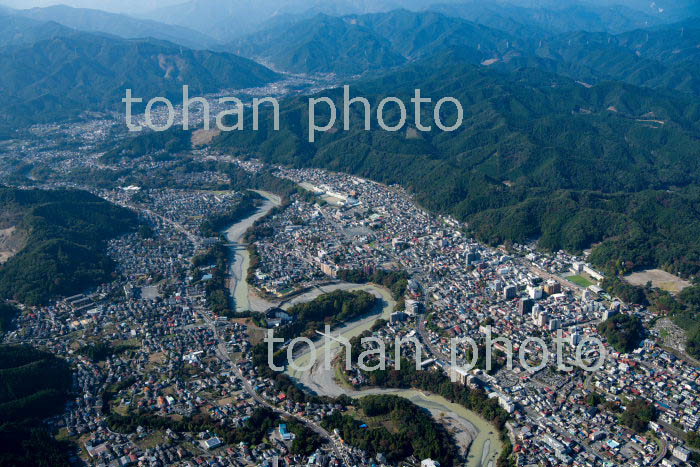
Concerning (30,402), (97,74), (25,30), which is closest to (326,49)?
(97,74)

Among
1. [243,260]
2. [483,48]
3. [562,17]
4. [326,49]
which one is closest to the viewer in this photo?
[243,260]

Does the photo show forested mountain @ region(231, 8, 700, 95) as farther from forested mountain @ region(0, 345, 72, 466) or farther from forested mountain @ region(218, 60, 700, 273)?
forested mountain @ region(0, 345, 72, 466)

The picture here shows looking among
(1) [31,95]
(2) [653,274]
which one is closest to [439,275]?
(2) [653,274]

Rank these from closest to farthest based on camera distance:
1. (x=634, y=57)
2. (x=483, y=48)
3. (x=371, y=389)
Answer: (x=371, y=389)
(x=634, y=57)
(x=483, y=48)

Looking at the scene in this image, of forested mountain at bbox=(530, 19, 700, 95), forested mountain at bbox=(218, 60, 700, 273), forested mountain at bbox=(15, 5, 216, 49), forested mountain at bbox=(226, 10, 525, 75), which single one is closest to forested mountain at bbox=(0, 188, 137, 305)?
forested mountain at bbox=(218, 60, 700, 273)

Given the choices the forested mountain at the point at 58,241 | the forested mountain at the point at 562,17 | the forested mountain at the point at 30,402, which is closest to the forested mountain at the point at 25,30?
the forested mountain at the point at 58,241

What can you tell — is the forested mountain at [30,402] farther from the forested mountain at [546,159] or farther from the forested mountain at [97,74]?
the forested mountain at [97,74]

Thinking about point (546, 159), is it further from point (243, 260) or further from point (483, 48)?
point (483, 48)
